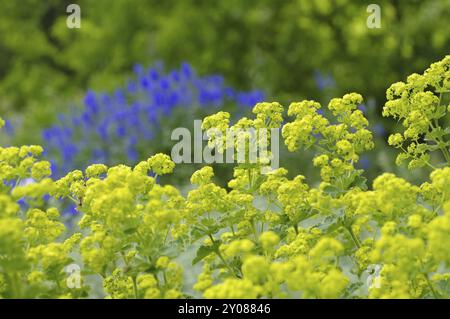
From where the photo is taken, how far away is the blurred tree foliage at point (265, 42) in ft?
29.2

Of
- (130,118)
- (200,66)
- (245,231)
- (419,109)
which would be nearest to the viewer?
(245,231)

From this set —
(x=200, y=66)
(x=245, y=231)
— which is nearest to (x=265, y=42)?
(x=200, y=66)

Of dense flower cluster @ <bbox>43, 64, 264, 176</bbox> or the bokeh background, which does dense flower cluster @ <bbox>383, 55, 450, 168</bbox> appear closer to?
the bokeh background

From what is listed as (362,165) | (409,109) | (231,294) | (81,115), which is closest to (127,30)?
(81,115)

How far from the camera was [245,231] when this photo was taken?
2.54 metres

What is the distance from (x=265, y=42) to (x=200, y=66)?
860 mm

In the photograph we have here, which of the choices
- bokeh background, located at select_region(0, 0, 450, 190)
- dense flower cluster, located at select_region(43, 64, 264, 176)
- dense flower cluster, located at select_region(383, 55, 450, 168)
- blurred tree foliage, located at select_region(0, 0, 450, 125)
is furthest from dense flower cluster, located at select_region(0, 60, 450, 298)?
blurred tree foliage, located at select_region(0, 0, 450, 125)

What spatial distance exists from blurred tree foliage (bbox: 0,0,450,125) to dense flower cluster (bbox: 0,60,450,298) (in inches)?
240

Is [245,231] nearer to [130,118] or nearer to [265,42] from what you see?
[130,118]

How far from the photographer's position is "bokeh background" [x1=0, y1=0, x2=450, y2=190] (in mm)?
7402

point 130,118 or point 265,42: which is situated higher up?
point 265,42

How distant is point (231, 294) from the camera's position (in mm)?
1887

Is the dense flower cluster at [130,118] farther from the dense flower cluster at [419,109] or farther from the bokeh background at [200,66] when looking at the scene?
the dense flower cluster at [419,109]

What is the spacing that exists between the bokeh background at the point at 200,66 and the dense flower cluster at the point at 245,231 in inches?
168
